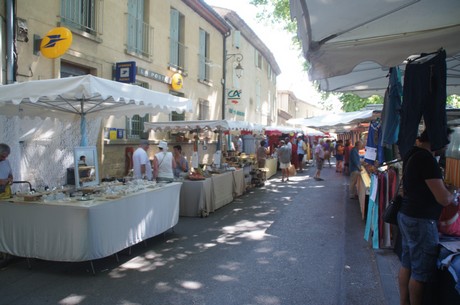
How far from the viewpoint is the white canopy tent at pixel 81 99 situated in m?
5.22

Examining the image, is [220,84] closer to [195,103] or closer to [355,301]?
[195,103]

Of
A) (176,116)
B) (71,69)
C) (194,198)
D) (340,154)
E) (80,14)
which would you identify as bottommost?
(194,198)

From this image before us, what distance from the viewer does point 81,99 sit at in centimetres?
659

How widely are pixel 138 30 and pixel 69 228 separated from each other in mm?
8717

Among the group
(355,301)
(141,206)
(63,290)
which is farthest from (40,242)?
(355,301)

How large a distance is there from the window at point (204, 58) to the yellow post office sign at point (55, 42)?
345 inches

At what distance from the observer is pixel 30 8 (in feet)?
25.8

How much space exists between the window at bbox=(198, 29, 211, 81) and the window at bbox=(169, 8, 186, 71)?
160 centimetres

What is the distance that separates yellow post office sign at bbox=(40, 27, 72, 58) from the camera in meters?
7.76

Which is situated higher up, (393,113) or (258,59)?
(258,59)

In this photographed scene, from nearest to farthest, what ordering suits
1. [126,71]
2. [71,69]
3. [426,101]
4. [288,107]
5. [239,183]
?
[426,101] < [71,69] < [126,71] < [239,183] < [288,107]

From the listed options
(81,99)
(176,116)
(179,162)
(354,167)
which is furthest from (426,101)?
(176,116)

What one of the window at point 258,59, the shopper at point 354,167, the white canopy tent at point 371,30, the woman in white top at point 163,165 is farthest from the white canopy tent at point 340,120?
the window at point 258,59

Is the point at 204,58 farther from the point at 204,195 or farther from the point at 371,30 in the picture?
the point at 371,30
